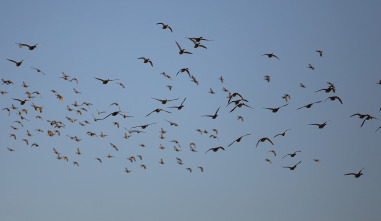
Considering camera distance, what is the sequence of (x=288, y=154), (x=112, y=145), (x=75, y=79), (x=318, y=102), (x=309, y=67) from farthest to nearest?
(x=112, y=145) → (x=75, y=79) → (x=309, y=67) → (x=288, y=154) → (x=318, y=102)

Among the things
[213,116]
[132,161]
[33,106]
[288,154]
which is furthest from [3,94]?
[288,154]

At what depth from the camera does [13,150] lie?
60.5m

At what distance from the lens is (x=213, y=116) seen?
4069cm

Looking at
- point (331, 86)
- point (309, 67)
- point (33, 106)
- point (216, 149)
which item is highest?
point (309, 67)

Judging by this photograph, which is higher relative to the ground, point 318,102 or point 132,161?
point 132,161

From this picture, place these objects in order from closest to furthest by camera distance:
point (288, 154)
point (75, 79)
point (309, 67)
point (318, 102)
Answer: point (318, 102)
point (288, 154)
point (309, 67)
point (75, 79)

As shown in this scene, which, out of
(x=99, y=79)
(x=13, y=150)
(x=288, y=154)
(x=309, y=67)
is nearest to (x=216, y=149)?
(x=288, y=154)

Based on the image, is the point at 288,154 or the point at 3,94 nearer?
the point at 288,154

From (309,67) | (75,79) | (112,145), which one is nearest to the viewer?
(309,67)

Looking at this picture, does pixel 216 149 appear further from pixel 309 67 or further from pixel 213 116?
pixel 309 67

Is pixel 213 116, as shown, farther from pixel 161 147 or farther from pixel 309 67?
pixel 161 147

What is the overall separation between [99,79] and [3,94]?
19.1 meters

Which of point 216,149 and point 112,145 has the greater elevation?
point 112,145

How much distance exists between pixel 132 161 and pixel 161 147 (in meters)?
4.44
